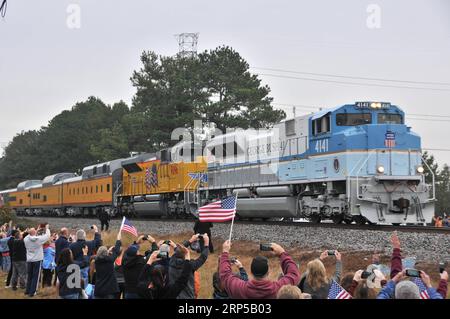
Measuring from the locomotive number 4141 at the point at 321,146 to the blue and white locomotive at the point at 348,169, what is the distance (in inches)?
1.3

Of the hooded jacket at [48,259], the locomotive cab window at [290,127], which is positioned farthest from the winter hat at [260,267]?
the locomotive cab window at [290,127]

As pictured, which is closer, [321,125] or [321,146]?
[321,146]

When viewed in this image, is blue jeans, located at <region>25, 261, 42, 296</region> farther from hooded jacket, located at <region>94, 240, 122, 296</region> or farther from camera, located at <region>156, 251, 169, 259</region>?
camera, located at <region>156, 251, 169, 259</region>

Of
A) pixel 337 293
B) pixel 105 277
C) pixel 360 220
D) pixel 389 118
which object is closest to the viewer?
pixel 337 293

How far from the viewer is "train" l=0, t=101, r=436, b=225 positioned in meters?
20.1

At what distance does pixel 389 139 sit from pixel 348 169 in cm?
173

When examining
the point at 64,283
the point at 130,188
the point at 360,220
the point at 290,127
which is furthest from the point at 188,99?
the point at 64,283

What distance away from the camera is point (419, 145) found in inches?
832

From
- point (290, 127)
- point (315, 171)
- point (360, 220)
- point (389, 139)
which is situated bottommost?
point (360, 220)

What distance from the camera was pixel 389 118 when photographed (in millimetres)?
21453

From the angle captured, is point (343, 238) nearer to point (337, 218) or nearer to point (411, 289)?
point (337, 218)
